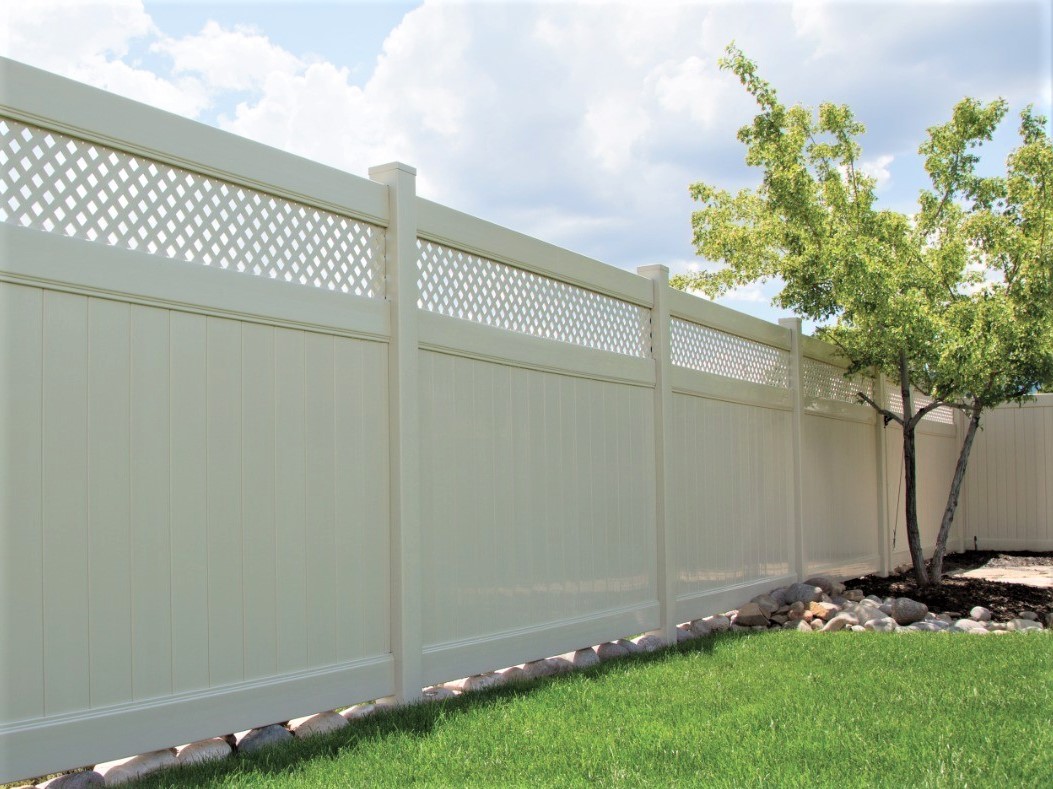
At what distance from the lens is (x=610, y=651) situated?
19.1 feet

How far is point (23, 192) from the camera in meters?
3.16

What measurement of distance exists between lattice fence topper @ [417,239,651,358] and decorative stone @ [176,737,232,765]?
6.75 feet

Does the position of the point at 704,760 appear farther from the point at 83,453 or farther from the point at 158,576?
the point at 83,453

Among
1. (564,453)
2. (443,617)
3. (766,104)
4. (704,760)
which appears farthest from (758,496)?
(704,760)

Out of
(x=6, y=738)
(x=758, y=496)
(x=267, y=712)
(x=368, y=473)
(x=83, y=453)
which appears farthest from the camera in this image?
(x=758, y=496)

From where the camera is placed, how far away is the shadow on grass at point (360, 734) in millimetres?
3312

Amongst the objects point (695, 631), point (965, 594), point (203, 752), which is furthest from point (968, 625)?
point (203, 752)

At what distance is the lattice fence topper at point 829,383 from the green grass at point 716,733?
3616 millimetres

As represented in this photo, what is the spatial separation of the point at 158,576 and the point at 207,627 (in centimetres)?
29

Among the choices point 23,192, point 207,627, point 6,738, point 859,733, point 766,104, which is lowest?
point 859,733

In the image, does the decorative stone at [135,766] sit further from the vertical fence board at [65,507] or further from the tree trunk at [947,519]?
the tree trunk at [947,519]

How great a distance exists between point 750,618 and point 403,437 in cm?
380

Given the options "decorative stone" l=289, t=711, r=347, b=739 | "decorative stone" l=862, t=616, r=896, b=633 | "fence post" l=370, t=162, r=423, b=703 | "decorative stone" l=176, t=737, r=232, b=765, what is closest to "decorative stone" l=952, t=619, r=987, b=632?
"decorative stone" l=862, t=616, r=896, b=633

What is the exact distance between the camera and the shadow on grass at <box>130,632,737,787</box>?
3312mm
